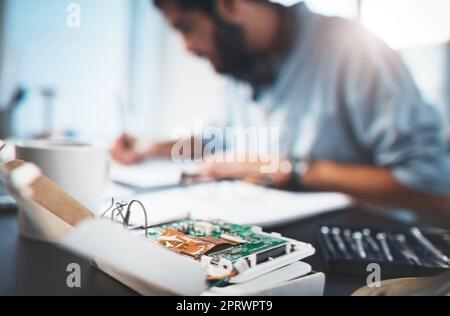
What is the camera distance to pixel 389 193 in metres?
0.92

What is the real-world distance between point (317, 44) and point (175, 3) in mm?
430

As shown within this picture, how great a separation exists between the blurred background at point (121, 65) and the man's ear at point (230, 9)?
0.14m

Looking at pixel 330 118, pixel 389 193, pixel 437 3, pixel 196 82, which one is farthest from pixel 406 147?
pixel 196 82

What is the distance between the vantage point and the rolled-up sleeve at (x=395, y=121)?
891 millimetres

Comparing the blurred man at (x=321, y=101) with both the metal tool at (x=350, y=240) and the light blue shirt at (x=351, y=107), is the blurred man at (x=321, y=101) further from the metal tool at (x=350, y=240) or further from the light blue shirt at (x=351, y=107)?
the metal tool at (x=350, y=240)

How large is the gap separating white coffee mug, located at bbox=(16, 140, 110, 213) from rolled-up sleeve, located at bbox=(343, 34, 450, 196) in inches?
30.3

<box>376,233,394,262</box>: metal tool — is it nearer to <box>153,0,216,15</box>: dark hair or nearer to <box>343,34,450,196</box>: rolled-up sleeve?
<box>343,34,450,196</box>: rolled-up sleeve

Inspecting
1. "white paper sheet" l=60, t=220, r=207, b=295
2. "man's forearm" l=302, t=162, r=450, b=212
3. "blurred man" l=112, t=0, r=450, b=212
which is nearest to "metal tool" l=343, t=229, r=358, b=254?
"white paper sheet" l=60, t=220, r=207, b=295

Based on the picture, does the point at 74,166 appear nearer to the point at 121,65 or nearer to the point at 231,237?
the point at 231,237

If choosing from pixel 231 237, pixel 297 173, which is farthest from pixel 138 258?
pixel 297 173

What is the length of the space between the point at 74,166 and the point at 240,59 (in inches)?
36.8

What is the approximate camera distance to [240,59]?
1.20 metres
